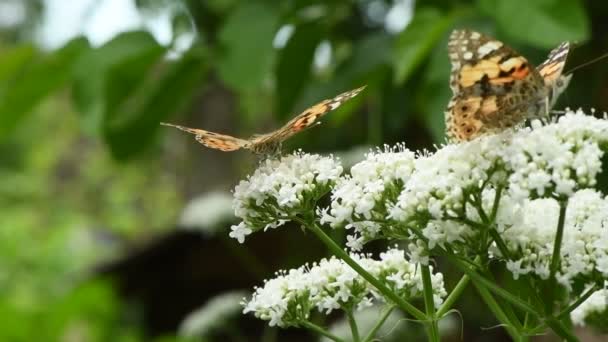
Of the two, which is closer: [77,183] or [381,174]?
[381,174]

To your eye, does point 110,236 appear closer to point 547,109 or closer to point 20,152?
point 20,152

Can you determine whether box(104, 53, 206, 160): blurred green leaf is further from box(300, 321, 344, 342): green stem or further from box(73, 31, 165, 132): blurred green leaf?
box(300, 321, 344, 342): green stem

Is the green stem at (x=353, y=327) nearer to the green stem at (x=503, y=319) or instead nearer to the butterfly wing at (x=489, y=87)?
the green stem at (x=503, y=319)

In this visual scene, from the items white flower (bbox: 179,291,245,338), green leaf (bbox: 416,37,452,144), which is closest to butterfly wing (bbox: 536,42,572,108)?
green leaf (bbox: 416,37,452,144)

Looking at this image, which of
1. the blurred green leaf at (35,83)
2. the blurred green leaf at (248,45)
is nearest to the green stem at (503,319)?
the blurred green leaf at (248,45)

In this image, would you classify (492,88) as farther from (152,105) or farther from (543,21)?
(152,105)

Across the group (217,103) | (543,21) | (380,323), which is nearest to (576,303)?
(380,323)

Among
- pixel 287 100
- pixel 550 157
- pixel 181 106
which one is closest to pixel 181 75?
pixel 181 106
